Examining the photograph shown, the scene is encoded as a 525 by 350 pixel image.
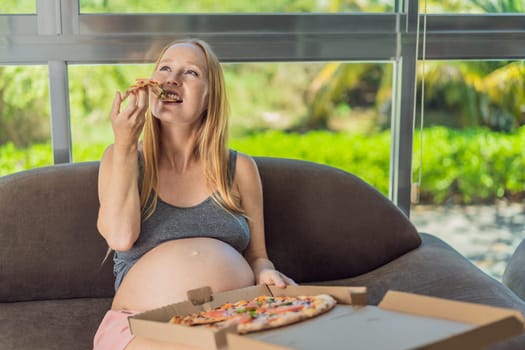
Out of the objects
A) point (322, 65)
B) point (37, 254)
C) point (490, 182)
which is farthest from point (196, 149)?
point (490, 182)

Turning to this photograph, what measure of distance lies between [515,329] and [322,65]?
69.5 inches

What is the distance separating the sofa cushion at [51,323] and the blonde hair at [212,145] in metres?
0.46

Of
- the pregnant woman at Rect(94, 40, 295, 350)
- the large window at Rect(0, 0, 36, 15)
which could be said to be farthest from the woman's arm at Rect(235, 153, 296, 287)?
the large window at Rect(0, 0, 36, 15)

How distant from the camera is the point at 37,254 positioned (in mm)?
2418

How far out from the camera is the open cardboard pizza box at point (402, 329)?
4.36 feet

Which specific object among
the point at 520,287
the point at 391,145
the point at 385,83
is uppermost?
the point at 385,83

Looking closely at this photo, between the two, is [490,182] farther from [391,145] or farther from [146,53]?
[146,53]

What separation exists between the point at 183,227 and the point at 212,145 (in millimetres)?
266

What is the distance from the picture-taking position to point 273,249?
2.56 m

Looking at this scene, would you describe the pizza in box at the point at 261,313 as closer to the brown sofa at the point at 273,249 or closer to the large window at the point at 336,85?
the brown sofa at the point at 273,249

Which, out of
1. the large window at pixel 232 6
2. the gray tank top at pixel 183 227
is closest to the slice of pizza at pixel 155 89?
the gray tank top at pixel 183 227

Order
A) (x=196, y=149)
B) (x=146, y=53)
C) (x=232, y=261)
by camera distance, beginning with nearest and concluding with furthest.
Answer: (x=232, y=261) < (x=196, y=149) < (x=146, y=53)

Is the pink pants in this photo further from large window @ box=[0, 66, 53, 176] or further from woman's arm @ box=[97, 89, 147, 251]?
large window @ box=[0, 66, 53, 176]

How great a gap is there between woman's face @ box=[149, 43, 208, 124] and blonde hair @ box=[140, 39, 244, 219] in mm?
28
